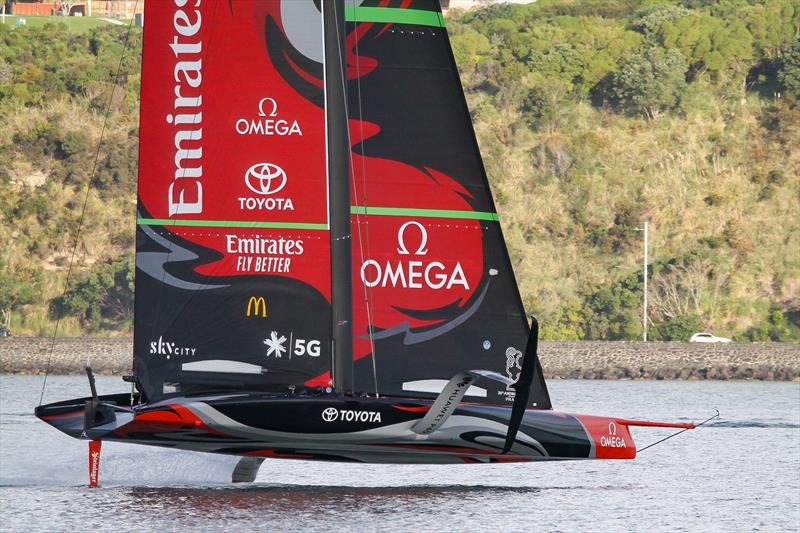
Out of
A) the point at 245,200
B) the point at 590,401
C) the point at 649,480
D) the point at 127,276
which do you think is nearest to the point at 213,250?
the point at 245,200

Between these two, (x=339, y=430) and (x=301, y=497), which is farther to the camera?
(x=301, y=497)

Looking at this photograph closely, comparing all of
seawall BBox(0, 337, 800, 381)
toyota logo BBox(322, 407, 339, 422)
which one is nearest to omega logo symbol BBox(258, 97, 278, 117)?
toyota logo BBox(322, 407, 339, 422)

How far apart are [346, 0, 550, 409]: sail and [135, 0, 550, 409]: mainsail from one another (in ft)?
0.05

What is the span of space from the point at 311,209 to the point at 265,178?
0.68 m

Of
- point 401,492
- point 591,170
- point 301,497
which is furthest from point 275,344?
point 591,170

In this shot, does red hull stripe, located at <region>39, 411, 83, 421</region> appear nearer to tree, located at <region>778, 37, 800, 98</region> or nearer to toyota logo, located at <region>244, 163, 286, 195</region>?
toyota logo, located at <region>244, 163, 286, 195</region>

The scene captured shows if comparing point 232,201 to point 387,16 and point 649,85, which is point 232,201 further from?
point 649,85

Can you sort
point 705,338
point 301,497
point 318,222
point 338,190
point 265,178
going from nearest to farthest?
point 338,190, point 318,222, point 265,178, point 301,497, point 705,338

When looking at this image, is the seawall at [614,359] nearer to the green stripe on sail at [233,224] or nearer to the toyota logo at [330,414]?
the green stripe on sail at [233,224]

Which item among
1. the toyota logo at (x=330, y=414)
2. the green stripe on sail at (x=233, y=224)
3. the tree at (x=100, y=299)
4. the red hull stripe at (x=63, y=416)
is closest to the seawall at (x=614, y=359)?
the tree at (x=100, y=299)

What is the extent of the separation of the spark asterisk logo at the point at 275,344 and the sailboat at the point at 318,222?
0.02 meters

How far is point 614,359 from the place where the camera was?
51188 mm

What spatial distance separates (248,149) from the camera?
53.8 ft

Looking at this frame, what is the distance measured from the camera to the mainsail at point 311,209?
1614 centimetres
